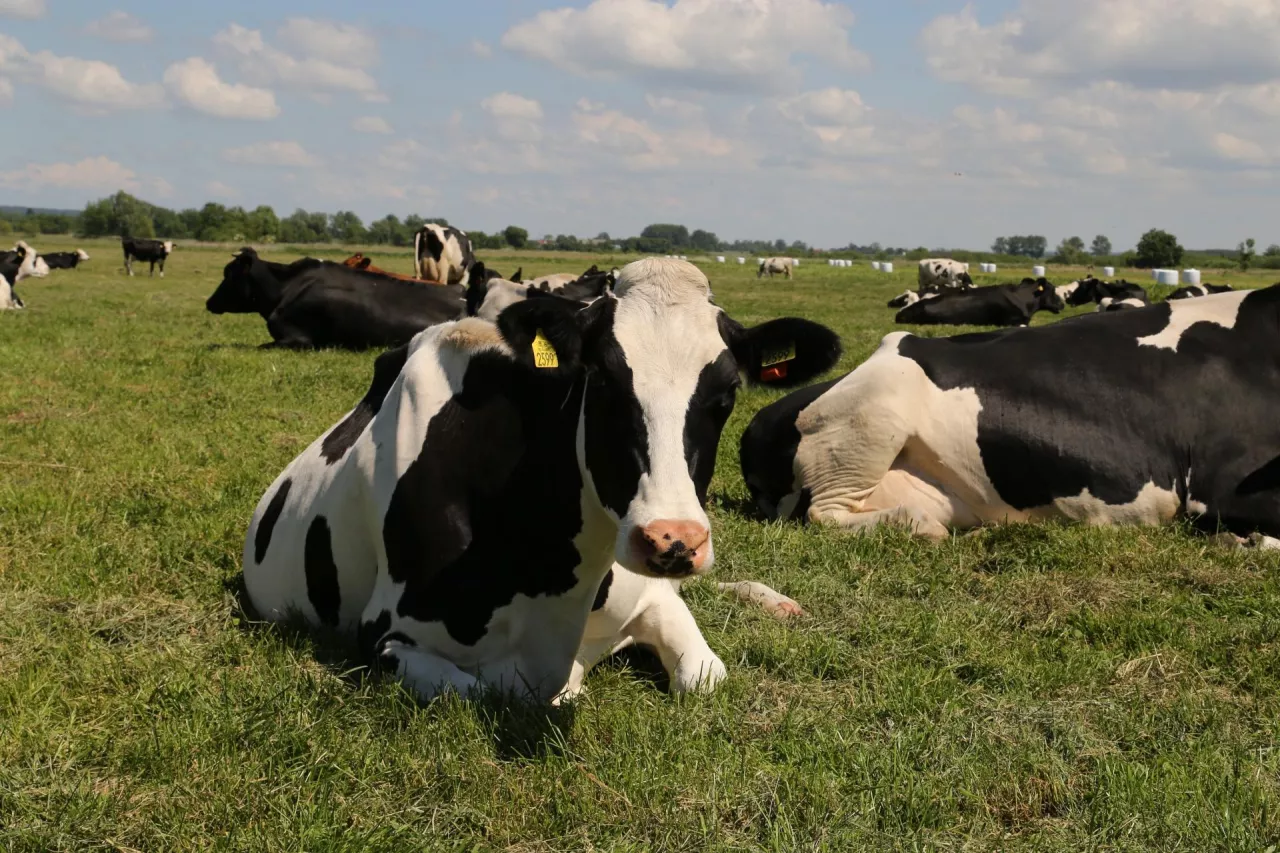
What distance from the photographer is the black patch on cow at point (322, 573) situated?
15.5 feet

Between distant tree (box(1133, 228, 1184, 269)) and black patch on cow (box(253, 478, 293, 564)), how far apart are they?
313 ft

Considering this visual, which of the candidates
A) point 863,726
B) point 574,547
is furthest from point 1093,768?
point 574,547

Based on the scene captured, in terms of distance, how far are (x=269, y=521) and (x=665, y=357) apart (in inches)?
100

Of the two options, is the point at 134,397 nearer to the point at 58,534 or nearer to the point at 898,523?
the point at 58,534

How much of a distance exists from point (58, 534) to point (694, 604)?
3.52 m

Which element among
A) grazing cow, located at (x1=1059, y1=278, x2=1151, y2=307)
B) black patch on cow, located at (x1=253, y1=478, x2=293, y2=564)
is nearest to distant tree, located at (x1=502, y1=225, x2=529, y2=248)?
grazing cow, located at (x1=1059, y1=278, x2=1151, y2=307)

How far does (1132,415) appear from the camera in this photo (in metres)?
7.35

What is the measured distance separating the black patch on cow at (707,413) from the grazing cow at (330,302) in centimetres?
1373

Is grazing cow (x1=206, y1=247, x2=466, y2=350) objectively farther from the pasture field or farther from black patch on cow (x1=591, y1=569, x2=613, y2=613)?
black patch on cow (x1=591, y1=569, x2=613, y2=613)

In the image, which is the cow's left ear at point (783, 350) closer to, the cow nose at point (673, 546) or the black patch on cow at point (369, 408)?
the cow nose at point (673, 546)

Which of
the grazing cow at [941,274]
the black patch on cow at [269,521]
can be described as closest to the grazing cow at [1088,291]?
the grazing cow at [941,274]

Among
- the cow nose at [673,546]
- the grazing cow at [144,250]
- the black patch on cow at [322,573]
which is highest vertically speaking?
the grazing cow at [144,250]

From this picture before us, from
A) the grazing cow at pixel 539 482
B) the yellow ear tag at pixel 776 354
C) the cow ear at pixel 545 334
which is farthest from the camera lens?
the yellow ear tag at pixel 776 354

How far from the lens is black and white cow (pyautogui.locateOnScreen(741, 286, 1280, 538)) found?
7.21 metres
